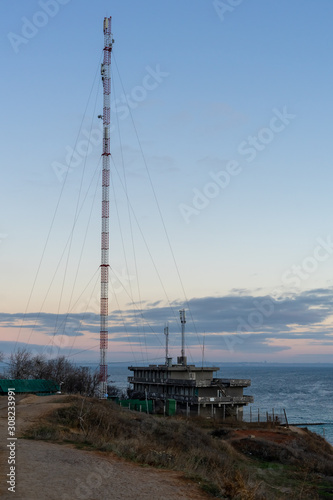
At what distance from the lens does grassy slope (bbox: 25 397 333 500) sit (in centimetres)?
1850

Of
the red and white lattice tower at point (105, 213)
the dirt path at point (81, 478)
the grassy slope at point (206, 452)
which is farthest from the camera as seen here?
the red and white lattice tower at point (105, 213)

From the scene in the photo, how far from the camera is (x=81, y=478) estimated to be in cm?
1533

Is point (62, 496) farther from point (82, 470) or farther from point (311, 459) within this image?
point (311, 459)

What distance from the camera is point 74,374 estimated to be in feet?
210

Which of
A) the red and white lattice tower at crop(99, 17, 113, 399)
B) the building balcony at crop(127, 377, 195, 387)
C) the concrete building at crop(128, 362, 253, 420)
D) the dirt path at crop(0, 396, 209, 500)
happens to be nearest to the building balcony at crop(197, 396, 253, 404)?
the concrete building at crop(128, 362, 253, 420)

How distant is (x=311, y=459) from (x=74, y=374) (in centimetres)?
3981

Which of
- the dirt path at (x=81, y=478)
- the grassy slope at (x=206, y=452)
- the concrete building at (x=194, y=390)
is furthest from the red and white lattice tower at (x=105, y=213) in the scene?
the dirt path at (x=81, y=478)

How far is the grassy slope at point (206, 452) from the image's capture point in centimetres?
1850

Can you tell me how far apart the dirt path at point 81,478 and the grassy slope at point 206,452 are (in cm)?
97

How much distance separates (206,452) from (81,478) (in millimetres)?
11198

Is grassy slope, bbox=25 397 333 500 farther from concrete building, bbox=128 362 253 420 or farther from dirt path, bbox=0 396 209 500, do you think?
concrete building, bbox=128 362 253 420

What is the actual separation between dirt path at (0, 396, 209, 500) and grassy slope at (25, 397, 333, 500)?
0.97 meters

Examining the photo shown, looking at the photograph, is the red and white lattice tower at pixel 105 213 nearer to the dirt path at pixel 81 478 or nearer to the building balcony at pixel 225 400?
the building balcony at pixel 225 400

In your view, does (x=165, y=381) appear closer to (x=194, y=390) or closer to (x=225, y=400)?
(x=194, y=390)
